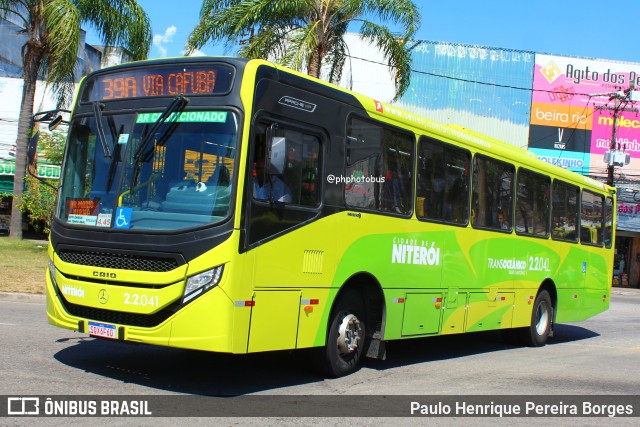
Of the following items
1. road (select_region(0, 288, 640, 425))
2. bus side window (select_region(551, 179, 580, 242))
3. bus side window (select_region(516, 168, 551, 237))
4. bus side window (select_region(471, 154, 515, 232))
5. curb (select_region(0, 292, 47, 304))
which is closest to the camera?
road (select_region(0, 288, 640, 425))

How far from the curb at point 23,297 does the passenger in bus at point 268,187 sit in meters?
8.46

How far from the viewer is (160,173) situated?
696 cm

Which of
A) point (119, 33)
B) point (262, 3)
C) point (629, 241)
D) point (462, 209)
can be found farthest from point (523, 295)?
point (629, 241)

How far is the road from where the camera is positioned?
724 centimetres

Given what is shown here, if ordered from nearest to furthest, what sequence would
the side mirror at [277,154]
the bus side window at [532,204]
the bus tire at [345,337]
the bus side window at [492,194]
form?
the side mirror at [277,154]
the bus tire at [345,337]
the bus side window at [492,194]
the bus side window at [532,204]

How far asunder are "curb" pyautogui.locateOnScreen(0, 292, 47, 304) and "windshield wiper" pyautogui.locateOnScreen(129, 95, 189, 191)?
26.3 ft

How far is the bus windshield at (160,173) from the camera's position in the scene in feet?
22.4

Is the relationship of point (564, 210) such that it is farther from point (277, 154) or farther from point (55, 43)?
point (55, 43)

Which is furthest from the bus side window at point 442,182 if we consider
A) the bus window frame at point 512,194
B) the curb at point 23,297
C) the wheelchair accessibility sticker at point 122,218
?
the curb at point 23,297

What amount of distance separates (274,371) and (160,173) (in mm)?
2987

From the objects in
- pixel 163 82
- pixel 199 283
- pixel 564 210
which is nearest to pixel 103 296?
pixel 199 283

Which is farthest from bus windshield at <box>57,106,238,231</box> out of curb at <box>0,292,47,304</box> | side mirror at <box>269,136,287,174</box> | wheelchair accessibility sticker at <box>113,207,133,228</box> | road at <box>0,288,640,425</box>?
curb at <box>0,292,47,304</box>

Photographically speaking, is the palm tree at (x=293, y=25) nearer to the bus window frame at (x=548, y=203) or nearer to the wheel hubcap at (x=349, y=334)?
the bus window frame at (x=548, y=203)

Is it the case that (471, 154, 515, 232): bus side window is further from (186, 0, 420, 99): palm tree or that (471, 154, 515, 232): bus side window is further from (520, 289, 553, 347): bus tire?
(186, 0, 420, 99): palm tree
